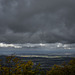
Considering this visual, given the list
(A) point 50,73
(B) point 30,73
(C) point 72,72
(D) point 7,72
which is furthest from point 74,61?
(D) point 7,72

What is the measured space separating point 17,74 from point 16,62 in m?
1.28

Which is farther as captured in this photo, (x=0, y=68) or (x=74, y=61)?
(x=74, y=61)

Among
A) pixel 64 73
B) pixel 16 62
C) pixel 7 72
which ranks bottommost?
pixel 64 73

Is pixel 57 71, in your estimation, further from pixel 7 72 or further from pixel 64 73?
pixel 7 72

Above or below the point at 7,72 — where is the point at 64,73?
below

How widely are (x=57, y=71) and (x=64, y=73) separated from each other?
5.04 feet

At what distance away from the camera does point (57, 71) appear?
18.7 metres

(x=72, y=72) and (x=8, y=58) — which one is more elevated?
(x=8, y=58)

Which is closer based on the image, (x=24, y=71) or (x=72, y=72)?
(x=24, y=71)

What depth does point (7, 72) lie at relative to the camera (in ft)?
49.1

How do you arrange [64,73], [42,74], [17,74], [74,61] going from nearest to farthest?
[17,74] → [42,74] → [64,73] → [74,61]

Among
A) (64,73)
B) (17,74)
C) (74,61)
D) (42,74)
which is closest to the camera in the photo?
(17,74)

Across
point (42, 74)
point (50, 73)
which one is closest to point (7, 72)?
point (42, 74)

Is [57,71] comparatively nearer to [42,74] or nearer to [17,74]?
[42,74]
